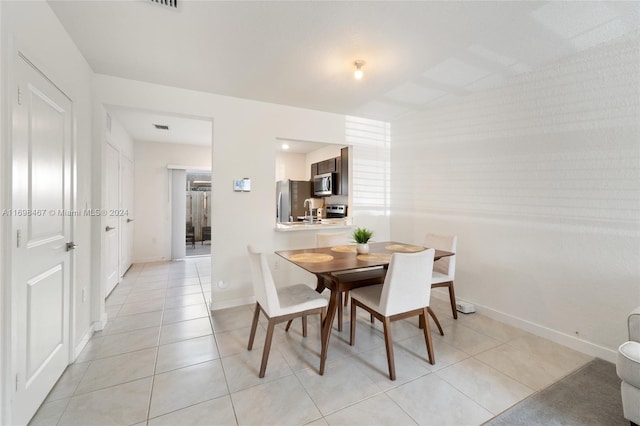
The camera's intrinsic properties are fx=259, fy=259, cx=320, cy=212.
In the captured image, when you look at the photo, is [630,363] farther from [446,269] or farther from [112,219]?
[112,219]

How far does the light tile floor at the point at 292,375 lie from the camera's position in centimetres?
155

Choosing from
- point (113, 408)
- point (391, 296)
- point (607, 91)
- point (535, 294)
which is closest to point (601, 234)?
point (535, 294)

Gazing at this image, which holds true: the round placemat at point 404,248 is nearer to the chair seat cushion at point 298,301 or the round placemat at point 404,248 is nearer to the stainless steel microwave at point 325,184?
the chair seat cushion at point 298,301

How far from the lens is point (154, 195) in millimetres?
5453

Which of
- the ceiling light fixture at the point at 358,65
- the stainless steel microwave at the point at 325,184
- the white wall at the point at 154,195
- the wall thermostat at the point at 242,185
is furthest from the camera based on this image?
the white wall at the point at 154,195

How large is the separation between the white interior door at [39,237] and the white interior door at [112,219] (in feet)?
5.79

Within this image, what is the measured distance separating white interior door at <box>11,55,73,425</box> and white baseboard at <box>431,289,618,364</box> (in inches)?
150

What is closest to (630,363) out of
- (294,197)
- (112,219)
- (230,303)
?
(230,303)

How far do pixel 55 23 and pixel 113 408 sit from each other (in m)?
2.57

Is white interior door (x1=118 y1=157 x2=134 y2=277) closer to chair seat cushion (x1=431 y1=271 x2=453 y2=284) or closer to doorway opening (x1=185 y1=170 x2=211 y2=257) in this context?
doorway opening (x1=185 y1=170 x2=211 y2=257)

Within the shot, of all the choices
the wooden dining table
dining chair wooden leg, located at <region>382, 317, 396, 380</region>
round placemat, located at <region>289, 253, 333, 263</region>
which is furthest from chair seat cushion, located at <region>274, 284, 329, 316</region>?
dining chair wooden leg, located at <region>382, 317, 396, 380</region>

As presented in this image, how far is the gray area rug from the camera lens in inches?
60.1

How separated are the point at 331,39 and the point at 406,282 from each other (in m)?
1.97

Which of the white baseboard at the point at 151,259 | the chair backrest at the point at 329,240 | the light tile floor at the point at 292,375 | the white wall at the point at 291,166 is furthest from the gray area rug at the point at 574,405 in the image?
the white baseboard at the point at 151,259
